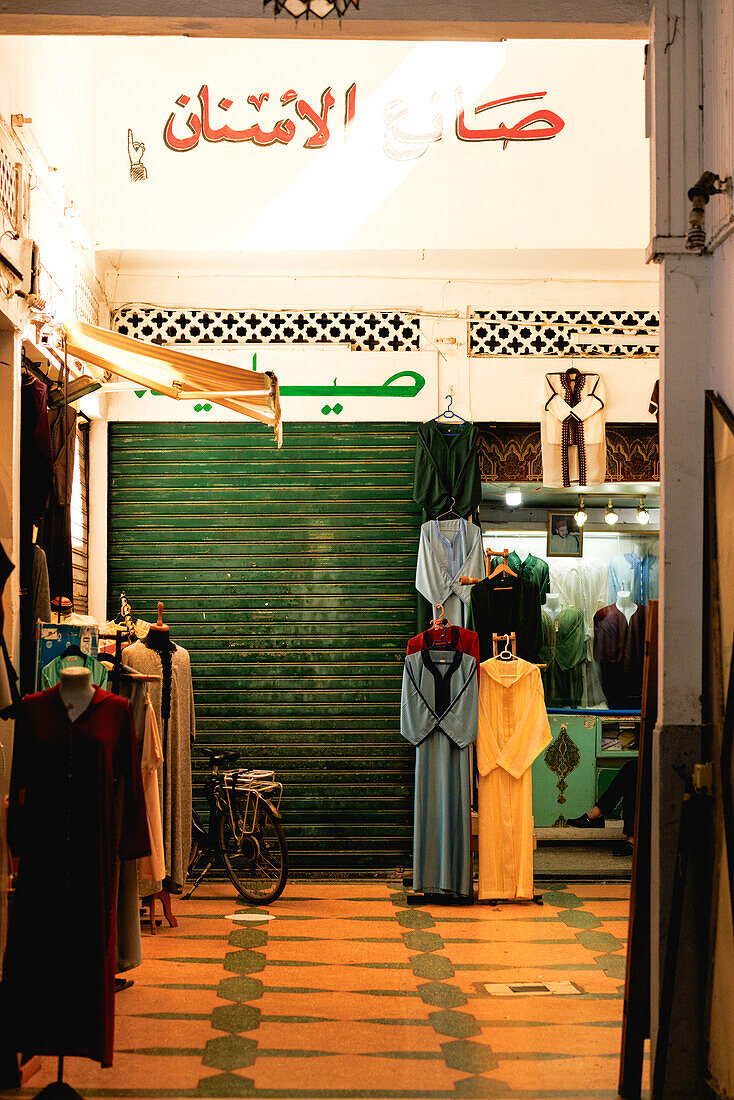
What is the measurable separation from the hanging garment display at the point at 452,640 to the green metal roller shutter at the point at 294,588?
0.80 metres

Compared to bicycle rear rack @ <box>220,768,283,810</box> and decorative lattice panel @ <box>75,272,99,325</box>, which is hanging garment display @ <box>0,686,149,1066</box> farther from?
decorative lattice panel @ <box>75,272,99,325</box>

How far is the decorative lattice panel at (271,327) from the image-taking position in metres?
7.91

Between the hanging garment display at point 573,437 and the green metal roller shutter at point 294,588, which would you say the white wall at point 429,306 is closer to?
the hanging garment display at point 573,437

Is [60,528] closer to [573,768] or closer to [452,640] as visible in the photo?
[452,640]

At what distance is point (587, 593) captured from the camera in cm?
936

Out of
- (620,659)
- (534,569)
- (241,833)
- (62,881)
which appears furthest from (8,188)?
(620,659)

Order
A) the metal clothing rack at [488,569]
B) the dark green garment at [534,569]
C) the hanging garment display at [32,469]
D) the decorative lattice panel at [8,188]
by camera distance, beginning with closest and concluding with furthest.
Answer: the decorative lattice panel at [8,188], the hanging garment display at [32,469], the metal clothing rack at [488,569], the dark green garment at [534,569]

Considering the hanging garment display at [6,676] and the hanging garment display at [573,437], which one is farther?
the hanging garment display at [573,437]

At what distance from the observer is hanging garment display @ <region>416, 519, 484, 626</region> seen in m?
7.51

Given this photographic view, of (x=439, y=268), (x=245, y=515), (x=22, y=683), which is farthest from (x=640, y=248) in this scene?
(x=22, y=683)

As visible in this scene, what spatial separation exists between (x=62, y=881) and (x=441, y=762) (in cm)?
358

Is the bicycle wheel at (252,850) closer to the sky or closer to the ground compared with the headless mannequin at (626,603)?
closer to the ground

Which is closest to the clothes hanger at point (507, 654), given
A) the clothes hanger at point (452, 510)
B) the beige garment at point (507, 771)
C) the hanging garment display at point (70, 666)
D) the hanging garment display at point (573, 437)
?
the beige garment at point (507, 771)

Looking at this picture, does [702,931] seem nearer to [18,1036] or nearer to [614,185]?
[18,1036]
